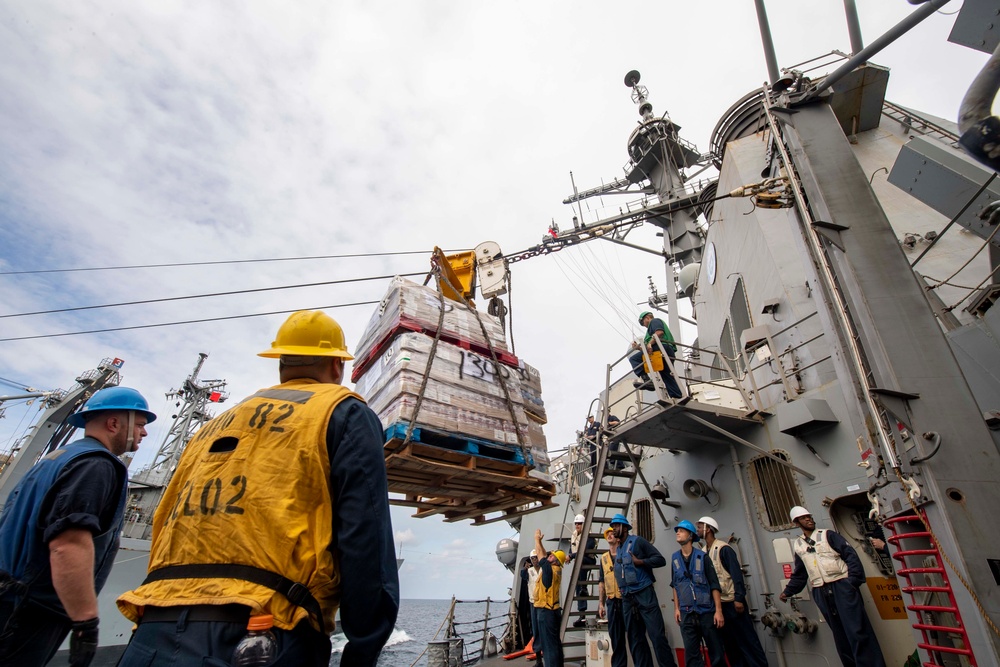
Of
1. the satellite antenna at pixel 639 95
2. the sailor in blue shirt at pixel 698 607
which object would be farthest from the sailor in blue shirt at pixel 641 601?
the satellite antenna at pixel 639 95

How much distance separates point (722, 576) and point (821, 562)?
1.18 m

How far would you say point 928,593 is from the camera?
3.20 metres

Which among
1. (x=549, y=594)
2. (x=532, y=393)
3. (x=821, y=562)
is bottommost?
(x=549, y=594)

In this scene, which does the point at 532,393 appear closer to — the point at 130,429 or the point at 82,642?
the point at 130,429

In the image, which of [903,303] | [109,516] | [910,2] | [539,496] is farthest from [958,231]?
[109,516]

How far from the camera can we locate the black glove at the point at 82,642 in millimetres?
2074

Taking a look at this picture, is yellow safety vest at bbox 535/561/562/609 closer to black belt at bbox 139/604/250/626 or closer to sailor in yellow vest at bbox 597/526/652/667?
sailor in yellow vest at bbox 597/526/652/667

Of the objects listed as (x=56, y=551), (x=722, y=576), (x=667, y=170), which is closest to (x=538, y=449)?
(x=722, y=576)

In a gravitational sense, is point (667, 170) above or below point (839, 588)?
above

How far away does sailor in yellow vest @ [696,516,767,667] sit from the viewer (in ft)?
17.8

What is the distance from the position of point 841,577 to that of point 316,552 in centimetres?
532

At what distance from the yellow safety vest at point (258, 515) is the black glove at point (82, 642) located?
0.90 m

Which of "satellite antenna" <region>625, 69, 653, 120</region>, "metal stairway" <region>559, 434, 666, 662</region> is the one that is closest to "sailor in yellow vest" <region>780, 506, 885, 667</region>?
"metal stairway" <region>559, 434, 666, 662</region>

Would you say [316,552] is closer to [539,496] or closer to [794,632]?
[539,496]
